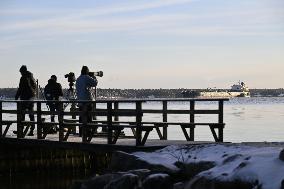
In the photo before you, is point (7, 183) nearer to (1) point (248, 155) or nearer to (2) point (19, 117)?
(2) point (19, 117)

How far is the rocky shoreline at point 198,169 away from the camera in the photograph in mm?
8968

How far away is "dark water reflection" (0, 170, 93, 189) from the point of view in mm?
15656

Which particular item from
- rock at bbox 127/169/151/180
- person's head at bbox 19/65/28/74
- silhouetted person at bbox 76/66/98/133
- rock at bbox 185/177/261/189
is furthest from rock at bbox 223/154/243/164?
person's head at bbox 19/65/28/74

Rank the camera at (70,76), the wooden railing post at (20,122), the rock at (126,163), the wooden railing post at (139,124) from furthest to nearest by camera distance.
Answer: the camera at (70,76), the wooden railing post at (20,122), the wooden railing post at (139,124), the rock at (126,163)

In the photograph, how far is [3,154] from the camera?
16.9 meters

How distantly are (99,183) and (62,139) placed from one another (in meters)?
4.46

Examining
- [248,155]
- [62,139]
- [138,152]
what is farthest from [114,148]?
[248,155]

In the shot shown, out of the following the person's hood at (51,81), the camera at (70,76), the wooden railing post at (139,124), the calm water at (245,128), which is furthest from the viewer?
the calm water at (245,128)

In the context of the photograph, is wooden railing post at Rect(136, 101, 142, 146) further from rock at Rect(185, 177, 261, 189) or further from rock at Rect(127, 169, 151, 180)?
rock at Rect(185, 177, 261, 189)

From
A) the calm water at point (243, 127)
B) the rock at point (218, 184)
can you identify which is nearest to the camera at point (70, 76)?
the calm water at point (243, 127)

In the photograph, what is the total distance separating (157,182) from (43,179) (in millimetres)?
6840

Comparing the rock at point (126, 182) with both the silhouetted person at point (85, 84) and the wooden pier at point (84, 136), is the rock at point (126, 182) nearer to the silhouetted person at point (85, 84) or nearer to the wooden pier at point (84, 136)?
the wooden pier at point (84, 136)

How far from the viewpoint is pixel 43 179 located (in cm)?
1641

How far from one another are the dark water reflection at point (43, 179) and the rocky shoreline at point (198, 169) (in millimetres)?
4408
